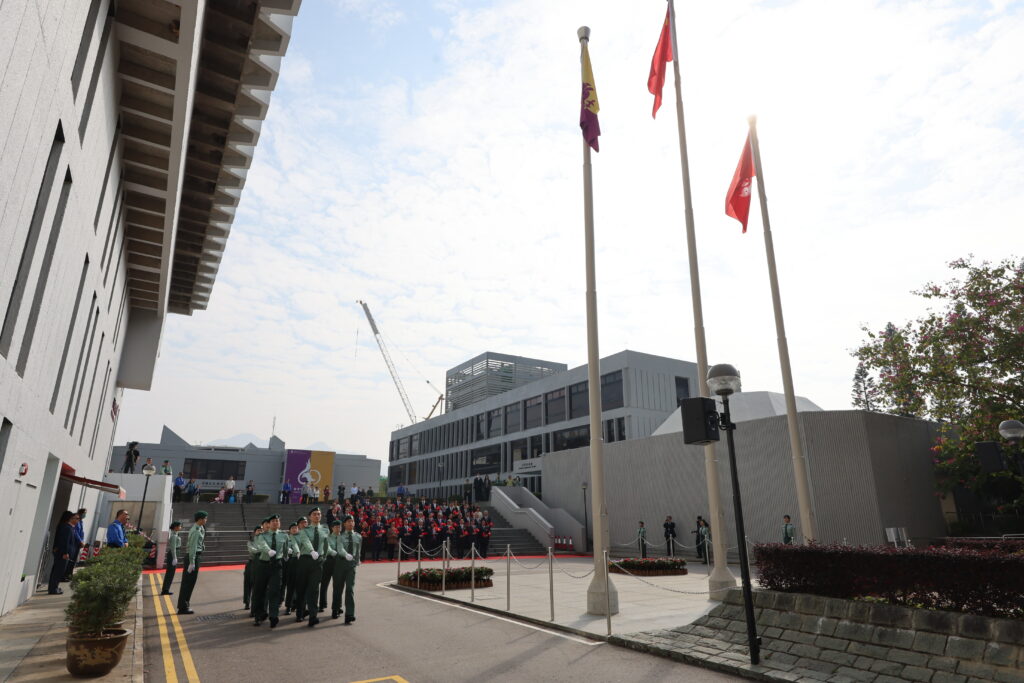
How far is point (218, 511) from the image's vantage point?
30844 mm

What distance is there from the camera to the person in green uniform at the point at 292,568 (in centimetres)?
1164

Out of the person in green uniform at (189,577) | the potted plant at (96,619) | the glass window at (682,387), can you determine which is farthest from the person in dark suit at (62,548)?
the glass window at (682,387)

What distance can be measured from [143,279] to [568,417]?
3870cm

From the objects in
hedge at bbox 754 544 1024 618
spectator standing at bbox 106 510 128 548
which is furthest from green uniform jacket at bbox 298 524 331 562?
hedge at bbox 754 544 1024 618

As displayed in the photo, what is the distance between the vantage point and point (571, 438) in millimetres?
53656

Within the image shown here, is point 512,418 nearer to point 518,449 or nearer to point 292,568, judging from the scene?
point 518,449

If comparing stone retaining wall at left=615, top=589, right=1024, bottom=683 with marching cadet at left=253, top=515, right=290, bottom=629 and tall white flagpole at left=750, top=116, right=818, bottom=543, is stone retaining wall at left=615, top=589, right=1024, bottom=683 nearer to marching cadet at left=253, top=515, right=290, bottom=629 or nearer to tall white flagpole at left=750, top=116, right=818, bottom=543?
tall white flagpole at left=750, top=116, right=818, bottom=543

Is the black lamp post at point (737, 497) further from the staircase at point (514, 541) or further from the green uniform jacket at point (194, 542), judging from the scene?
the staircase at point (514, 541)

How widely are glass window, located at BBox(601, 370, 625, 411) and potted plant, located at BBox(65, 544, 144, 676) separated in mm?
43958

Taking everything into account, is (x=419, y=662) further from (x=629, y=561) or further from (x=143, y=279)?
(x=143, y=279)

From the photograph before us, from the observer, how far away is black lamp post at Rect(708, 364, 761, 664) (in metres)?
7.76

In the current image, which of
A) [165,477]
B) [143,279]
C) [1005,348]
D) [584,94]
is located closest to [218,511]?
[165,477]

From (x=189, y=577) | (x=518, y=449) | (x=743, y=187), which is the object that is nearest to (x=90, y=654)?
(x=189, y=577)

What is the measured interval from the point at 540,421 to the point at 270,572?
4742 centimetres
